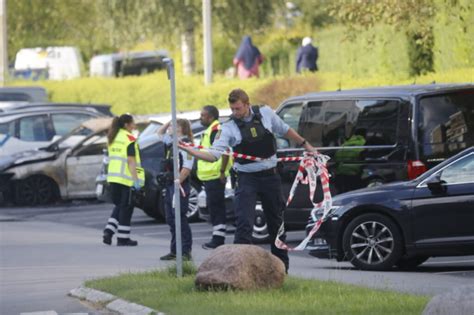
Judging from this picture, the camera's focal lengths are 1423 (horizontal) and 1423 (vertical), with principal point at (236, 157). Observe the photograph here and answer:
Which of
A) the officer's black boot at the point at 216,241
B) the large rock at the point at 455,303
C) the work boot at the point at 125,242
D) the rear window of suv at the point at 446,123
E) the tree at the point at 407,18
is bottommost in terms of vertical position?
the work boot at the point at 125,242

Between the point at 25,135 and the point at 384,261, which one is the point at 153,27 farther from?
the point at 384,261

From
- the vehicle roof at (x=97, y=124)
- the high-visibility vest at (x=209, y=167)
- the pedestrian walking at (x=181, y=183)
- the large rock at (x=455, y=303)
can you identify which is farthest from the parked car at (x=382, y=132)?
the vehicle roof at (x=97, y=124)

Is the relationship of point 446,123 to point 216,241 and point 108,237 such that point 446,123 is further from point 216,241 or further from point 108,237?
point 108,237

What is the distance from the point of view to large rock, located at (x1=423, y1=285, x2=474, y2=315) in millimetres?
8539

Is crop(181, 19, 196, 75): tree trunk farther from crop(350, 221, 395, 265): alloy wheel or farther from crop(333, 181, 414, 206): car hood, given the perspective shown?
crop(350, 221, 395, 265): alloy wheel

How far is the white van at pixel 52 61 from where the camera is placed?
58.9 metres

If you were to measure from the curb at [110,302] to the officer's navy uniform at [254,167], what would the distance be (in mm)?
1415

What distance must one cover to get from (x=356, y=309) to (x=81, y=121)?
1844 centimetres

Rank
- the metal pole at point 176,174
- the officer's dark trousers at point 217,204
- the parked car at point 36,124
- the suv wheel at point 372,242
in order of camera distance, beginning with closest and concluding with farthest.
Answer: the metal pole at point 176,174, the suv wheel at point 372,242, the officer's dark trousers at point 217,204, the parked car at point 36,124

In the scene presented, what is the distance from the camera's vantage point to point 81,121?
1134 inches

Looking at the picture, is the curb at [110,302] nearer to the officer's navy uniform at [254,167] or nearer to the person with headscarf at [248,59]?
the officer's navy uniform at [254,167]

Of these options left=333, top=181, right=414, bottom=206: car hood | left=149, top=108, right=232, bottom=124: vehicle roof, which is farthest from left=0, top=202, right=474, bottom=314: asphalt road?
left=149, top=108, right=232, bottom=124: vehicle roof

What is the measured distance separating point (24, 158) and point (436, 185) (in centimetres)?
1322

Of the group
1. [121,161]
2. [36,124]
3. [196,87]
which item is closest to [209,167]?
[121,161]
